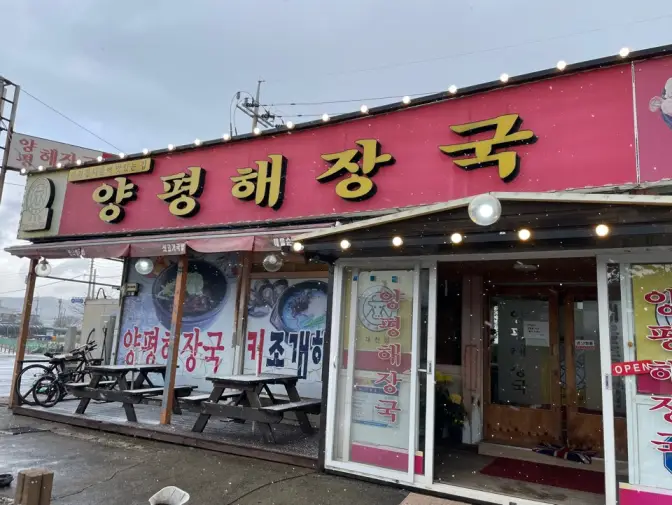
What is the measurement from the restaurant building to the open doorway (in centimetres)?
3

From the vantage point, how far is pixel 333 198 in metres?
6.37

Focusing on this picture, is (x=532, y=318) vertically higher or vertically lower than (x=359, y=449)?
higher

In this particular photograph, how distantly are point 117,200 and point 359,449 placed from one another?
5860mm

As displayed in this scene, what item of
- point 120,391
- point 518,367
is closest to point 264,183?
point 120,391

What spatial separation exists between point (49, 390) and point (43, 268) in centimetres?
213

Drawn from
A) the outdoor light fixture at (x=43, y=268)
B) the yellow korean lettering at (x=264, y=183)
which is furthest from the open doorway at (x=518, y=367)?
the outdoor light fixture at (x=43, y=268)

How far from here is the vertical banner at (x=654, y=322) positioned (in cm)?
404

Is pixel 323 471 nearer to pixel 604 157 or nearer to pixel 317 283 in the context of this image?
pixel 317 283

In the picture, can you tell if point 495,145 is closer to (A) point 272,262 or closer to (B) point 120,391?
(A) point 272,262

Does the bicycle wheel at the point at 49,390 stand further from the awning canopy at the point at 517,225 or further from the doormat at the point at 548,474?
the doormat at the point at 548,474

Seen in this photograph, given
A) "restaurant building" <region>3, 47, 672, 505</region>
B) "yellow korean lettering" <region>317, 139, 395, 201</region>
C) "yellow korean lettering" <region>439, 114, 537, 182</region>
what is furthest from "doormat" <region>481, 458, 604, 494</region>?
"yellow korean lettering" <region>317, 139, 395, 201</region>

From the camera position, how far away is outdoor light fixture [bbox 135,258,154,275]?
30.4 ft

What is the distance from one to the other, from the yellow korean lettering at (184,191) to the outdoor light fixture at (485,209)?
4849 millimetres

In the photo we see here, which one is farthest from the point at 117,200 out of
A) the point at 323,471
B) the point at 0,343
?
the point at 0,343
